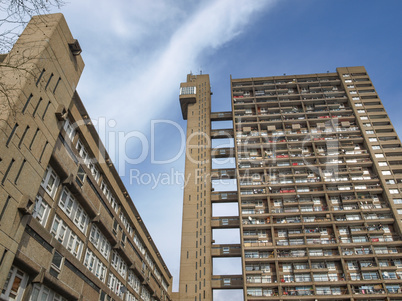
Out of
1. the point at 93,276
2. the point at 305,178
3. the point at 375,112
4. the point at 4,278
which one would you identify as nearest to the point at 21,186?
the point at 4,278

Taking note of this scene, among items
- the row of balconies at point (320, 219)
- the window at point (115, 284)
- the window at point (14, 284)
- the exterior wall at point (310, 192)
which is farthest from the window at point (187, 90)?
the window at point (14, 284)

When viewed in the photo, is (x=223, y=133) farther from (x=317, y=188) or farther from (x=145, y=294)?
(x=145, y=294)

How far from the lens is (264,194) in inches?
2721

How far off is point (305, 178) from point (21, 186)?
194 feet

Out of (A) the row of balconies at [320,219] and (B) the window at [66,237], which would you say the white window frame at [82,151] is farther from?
(A) the row of balconies at [320,219]

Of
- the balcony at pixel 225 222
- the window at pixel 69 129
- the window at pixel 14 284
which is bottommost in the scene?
the window at pixel 14 284

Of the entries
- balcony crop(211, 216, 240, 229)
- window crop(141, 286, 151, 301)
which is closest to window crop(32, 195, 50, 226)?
window crop(141, 286, 151, 301)

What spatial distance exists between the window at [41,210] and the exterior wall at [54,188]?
0.07 metres

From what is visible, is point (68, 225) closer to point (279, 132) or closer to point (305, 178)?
point (305, 178)

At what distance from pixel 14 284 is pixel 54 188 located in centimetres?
797

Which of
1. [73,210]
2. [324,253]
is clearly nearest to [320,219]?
[324,253]

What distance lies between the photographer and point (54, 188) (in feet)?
89.8

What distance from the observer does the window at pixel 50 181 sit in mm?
25775

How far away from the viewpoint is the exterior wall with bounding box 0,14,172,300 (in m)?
21.2
